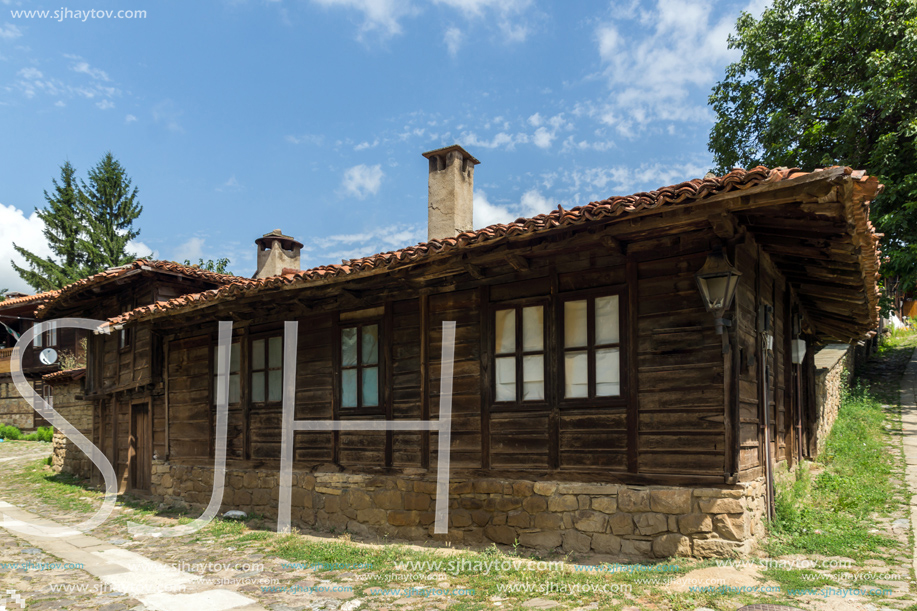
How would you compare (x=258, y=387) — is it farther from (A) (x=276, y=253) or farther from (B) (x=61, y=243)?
(B) (x=61, y=243)

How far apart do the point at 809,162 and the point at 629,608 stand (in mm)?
14826

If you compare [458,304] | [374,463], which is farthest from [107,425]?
[458,304]

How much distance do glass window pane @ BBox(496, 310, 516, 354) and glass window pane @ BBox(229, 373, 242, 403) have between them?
16.9 feet

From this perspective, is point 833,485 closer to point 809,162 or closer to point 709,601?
point 709,601

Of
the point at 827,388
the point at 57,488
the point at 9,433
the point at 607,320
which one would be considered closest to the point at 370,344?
the point at 607,320

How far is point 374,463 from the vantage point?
8.21 meters

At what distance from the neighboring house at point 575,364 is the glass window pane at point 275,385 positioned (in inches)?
1.2

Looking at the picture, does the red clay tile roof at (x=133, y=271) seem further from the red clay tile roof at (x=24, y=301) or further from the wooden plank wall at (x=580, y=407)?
the red clay tile roof at (x=24, y=301)

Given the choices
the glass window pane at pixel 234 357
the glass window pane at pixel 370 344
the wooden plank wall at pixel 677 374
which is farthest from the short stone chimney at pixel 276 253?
the wooden plank wall at pixel 677 374

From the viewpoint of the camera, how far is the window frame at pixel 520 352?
6.72 m

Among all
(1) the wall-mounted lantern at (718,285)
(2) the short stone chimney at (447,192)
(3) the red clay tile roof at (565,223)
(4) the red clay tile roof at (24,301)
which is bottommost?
(1) the wall-mounted lantern at (718,285)

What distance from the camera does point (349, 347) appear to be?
874cm

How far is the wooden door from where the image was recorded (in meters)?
13.0

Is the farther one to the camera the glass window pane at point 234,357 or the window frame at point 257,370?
the glass window pane at point 234,357
